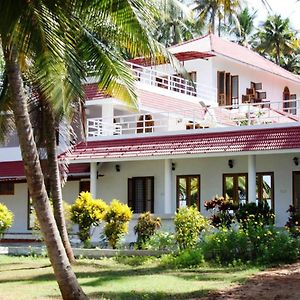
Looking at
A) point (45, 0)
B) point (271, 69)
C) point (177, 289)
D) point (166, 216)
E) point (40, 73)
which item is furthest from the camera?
point (271, 69)

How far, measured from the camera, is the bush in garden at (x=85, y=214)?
67.0ft

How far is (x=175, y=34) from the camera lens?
5200 centimetres

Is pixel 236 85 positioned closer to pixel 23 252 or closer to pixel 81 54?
pixel 23 252

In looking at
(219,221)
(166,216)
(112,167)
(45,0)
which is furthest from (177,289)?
(112,167)

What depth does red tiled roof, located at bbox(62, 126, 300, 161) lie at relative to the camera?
21.4 m

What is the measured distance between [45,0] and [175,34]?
43196mm

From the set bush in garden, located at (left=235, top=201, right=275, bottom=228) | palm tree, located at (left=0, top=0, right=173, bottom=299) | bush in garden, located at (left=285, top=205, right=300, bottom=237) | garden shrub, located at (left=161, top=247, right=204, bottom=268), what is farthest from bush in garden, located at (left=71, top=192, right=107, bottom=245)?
palm tree, located at (left=0, top=0, right=173, bottom=299)

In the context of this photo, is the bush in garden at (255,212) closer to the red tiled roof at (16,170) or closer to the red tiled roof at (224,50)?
the red tiled roof at (16,170)

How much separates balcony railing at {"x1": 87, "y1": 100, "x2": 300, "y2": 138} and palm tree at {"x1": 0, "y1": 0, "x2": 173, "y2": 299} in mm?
12989

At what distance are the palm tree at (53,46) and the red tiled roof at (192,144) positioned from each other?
33.3 feet

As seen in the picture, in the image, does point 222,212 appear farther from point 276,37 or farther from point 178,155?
point 276,37

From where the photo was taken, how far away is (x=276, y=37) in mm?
54562

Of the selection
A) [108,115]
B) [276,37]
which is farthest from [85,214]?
[276,37]

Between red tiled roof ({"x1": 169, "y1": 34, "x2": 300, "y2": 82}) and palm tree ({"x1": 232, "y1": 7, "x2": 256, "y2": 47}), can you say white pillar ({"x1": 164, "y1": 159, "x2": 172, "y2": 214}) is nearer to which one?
red tiled roof ({"x1": 169, "y1": 34, "x2": 300, "y2": 82})
